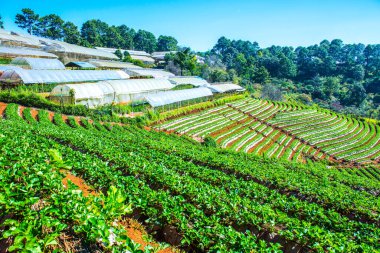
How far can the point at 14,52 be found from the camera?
52531 millimetres

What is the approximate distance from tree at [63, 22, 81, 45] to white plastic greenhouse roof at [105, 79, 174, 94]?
171 ft

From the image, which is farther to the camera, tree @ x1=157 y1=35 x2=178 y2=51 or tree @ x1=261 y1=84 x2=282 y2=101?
tree @ x1=157 y1=35 x2=178 y2=51

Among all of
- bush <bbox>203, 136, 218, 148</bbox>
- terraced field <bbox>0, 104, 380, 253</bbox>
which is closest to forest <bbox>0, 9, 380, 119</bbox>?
bush <bbox>203, 136, 218, 148</bbox>

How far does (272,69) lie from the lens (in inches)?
5177

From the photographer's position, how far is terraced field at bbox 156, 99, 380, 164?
41.8m

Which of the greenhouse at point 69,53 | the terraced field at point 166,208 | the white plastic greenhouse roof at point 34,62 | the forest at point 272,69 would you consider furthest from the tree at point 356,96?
the white plastic greenhouse roof at point 34,62

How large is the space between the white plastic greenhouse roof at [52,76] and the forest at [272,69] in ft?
A: 138

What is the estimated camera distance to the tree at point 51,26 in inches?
3917

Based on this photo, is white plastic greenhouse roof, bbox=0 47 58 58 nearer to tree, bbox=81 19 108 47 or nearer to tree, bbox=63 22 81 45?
tree, bbox=63 22 81 45

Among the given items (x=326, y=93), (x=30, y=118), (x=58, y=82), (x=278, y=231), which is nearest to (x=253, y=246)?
(x=278, y=231)

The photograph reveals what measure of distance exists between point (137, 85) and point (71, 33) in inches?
2457

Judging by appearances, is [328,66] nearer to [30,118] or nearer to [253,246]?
[30,118]

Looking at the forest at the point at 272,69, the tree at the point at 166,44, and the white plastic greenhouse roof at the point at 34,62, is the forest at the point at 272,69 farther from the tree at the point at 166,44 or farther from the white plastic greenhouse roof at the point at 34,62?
the white plastic greenhouse roof at the point at 34,62

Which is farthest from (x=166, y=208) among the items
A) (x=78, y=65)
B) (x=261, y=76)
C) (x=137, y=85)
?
(x=261, y=76)
